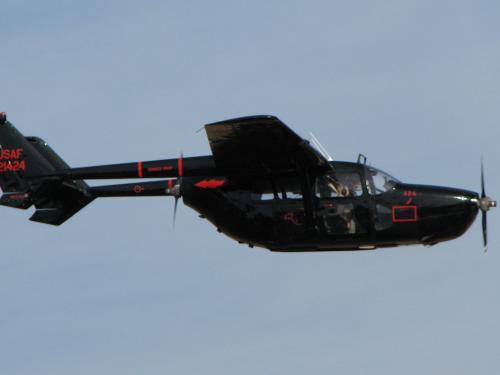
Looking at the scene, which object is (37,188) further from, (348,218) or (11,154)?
(348,218)

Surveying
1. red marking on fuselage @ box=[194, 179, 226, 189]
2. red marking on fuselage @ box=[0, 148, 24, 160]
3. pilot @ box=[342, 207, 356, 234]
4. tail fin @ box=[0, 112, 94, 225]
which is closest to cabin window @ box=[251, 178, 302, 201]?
red marking on fuselage @ box=[194, 179, 226, 189]

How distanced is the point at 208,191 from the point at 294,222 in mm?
2414

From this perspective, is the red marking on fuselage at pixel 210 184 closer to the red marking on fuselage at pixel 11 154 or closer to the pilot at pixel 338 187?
the pilot at pixel 338 187

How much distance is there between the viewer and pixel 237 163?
1109 inches

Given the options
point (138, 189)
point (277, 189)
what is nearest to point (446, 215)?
point (277, 189)

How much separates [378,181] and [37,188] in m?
9.73

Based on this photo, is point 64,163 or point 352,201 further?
point 64,163

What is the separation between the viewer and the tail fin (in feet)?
104

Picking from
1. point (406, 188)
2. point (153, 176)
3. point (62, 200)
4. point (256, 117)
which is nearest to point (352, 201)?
point (406, 188)

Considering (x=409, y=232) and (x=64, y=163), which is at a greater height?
(x=64, y=163)

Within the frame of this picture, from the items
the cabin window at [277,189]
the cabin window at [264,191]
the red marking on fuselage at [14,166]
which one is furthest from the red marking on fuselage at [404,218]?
the red marking on fuselage at [14,166]

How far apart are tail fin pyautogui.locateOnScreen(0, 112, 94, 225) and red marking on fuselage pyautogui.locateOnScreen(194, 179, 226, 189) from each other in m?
4.43

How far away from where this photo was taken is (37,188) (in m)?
31.6

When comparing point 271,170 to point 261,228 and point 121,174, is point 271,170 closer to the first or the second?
point 261,228
